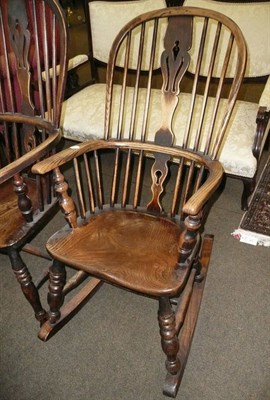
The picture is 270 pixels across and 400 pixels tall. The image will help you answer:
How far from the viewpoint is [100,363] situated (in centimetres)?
132

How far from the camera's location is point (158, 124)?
194 centimetres

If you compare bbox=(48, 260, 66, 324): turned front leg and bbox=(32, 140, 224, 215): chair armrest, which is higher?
bbox=(32, 140, 224, 215): chair armrest

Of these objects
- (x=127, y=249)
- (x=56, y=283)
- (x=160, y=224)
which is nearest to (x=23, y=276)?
(x=56, y=283)

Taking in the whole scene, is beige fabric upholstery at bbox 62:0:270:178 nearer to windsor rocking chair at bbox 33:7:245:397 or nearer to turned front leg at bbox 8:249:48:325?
windsor rocking chair at bbox 33:7:245:397

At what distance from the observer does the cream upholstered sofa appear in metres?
1.76

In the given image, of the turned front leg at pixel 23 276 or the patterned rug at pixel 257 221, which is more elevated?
the turned front leg at pixel 23 276

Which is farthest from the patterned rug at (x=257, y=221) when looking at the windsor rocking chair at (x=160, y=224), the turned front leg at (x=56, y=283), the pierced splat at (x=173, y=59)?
the turned front leg at (x=56, y=283)

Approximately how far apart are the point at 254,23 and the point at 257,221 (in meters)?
1.23

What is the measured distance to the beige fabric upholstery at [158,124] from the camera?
1.77m

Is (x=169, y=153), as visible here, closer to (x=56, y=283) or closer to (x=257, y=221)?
(x=56, y=283)

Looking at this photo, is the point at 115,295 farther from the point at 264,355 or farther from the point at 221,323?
the point at 264,355

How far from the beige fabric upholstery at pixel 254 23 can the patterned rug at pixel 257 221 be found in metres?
0.79

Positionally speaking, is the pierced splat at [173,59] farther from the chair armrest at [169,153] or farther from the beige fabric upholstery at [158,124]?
the beige fabric upholstery at [158,124]

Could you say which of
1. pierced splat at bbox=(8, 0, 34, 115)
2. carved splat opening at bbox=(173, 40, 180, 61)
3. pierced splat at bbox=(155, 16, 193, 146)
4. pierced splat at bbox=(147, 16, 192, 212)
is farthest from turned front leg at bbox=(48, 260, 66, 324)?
carved splat opening at bbox=(173, 40, 180, 61)
